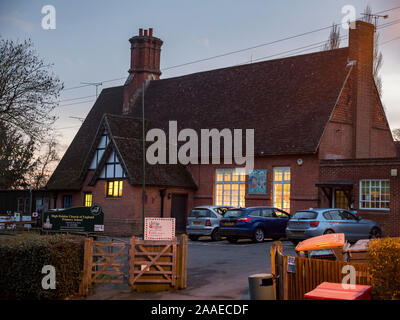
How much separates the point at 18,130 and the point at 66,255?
16374 millimetres

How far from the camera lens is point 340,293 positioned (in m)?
9.05

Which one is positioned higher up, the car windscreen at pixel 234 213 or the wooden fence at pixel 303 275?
the car windscreen at pixel 234 213

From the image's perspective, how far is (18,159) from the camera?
57469 mm

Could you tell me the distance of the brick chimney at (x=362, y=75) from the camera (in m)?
32.1

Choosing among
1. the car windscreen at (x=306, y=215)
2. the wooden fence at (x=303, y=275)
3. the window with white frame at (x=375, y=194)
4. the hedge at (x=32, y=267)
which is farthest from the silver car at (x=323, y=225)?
the hedge at (x=32, y=267)

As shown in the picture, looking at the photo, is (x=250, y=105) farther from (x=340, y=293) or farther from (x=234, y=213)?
(x=340, y=293)

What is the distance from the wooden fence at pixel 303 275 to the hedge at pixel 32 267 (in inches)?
191

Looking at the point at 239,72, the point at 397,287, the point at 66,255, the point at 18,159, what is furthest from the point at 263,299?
the point at 18,159

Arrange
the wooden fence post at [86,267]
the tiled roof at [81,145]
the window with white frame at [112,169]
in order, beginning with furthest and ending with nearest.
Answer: the tiled roof at [81,145] → the window with white frame at [112,169] → the wooden fence post at [86,267]

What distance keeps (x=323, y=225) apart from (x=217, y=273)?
7.30m

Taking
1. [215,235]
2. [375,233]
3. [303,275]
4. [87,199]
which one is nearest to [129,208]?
[87,199]

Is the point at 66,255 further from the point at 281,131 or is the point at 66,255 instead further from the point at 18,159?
the point at 18,159

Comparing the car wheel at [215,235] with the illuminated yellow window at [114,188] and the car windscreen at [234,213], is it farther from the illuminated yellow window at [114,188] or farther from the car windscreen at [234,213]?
the illuminated yellow window at [114,188]

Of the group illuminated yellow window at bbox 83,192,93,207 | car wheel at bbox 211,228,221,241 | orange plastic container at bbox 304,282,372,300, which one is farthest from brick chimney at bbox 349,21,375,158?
orange plastic container at bbox 304,282,372,300
